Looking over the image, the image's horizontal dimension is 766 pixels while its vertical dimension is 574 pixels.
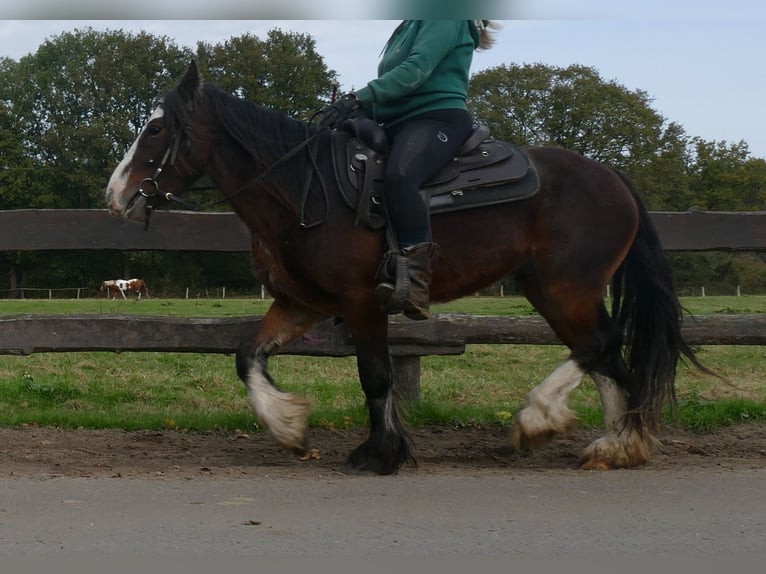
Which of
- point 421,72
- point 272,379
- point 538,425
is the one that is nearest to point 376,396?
point 272,379

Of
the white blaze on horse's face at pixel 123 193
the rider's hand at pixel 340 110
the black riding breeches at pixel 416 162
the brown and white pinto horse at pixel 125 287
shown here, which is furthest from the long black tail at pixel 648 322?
the brown and white pinto horse at pixel 125 287

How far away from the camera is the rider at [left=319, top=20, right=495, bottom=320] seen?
17.2 feet

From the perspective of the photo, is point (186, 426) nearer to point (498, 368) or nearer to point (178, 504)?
point (178, 504)

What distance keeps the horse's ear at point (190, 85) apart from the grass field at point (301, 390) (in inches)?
93.8

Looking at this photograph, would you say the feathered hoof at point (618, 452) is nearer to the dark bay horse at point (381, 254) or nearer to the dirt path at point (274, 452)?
the dark bay horse at point (381, 254)

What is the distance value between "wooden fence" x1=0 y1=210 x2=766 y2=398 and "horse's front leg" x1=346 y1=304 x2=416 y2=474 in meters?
1.27

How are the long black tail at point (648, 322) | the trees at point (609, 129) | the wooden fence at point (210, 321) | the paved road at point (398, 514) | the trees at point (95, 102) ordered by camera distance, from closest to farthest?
the paved road at point (398, 514), the long black tail at point (648, 322), the wooden fence at point (210, 321), the trees at point (95, 102), the trees at point (609, 129)

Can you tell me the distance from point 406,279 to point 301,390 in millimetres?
3201

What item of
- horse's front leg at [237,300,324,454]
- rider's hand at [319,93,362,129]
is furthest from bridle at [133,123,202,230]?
horse's front leg at [237,300,324,454]

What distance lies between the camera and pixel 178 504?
4211 millimetres

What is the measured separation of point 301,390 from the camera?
8117 millimetres

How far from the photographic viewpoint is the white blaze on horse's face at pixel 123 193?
529 cm

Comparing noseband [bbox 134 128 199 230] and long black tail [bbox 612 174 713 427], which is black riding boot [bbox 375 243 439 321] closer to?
noseband [bbox 134 128 199 230]

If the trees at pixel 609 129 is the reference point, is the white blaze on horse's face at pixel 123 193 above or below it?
below
